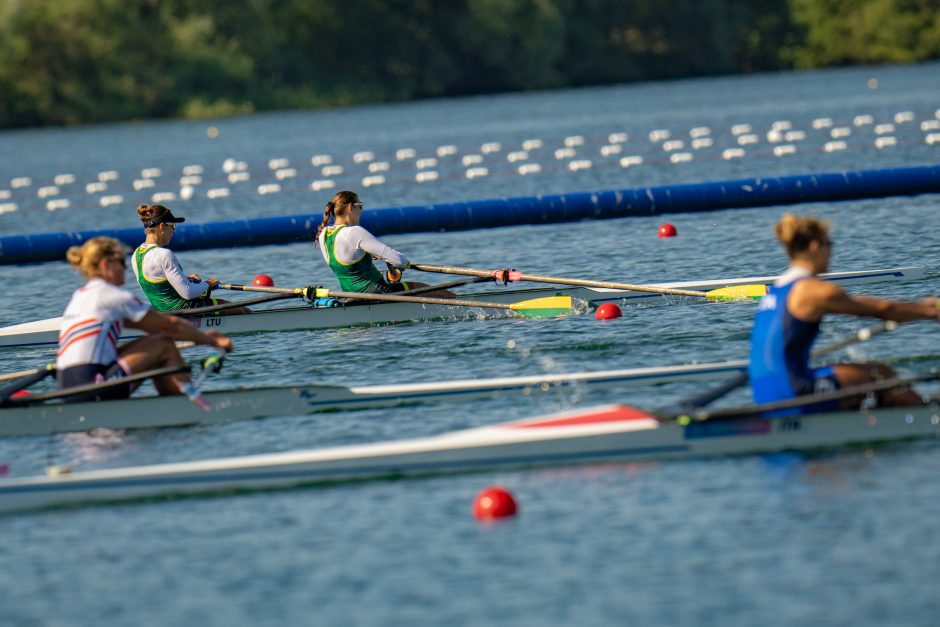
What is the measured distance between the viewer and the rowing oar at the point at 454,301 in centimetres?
1639

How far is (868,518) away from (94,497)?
4570mm

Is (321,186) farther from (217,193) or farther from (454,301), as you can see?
(454,301)

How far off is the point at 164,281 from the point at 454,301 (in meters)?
2.75

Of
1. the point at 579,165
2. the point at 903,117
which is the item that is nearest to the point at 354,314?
the point at 579,165

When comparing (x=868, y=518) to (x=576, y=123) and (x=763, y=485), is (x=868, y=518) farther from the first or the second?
(x=576, y=123)

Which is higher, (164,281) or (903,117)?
(903,117)

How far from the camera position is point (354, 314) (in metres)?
17.1

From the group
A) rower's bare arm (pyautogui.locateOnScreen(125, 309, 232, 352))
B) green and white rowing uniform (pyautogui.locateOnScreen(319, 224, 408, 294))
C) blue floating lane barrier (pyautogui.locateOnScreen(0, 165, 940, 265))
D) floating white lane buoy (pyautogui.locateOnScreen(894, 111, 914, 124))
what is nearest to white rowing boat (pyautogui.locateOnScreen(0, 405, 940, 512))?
rower's bare arm (pyautogui.locateOnScreen(125, 309, 232, 352))

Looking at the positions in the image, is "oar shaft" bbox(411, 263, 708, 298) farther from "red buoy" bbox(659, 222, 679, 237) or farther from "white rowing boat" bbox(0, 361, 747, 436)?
"red buoy" bbox(659, 222, 679, 237)

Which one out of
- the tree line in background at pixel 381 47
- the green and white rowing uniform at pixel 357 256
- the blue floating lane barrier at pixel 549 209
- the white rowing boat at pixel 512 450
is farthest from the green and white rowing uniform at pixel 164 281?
the tree line in background at pixel 381 47

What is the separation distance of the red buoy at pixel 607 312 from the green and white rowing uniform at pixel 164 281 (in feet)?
12.4

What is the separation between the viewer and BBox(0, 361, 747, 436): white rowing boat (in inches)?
487

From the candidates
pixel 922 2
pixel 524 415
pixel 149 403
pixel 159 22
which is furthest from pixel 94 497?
pixel 922 2

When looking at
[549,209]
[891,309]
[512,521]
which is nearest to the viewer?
[512,521]
